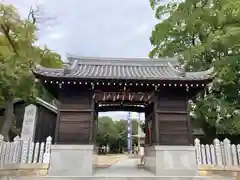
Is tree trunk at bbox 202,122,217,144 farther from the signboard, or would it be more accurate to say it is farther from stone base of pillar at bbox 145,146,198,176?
the signboard

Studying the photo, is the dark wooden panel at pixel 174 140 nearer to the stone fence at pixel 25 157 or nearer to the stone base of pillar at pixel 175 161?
the stone base of pillar at pixel 175 161

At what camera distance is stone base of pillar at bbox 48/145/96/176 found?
7602mm

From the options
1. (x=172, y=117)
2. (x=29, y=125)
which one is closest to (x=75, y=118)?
(x=29, y=125)

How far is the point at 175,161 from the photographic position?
786 cm

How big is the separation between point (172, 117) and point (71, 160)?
387 centimetres

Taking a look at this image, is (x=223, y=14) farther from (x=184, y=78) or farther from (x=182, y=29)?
(x=184, y=78)

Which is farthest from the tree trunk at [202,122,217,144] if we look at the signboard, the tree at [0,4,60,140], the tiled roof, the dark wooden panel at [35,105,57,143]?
the tree at [0,4,60,140]

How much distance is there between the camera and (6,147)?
690 centimetres

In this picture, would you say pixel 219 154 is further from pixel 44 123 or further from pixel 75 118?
pixel 44 123

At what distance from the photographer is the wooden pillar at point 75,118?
795 cm

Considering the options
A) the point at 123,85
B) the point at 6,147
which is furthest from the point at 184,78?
the point at 6,147

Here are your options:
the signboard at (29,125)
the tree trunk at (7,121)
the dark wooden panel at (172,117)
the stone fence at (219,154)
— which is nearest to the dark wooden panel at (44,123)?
the signboard at (29,125)

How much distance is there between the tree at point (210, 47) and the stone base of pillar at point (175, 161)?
303 cm

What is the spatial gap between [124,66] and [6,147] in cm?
576
